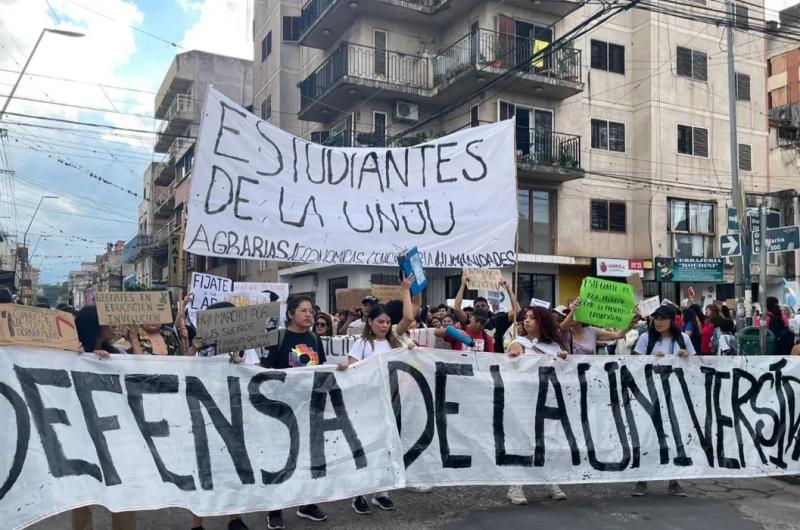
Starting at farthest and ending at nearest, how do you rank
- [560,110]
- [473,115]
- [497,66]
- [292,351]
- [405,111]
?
[560,110], [405,111], [473,115], [497,66], [292,351]

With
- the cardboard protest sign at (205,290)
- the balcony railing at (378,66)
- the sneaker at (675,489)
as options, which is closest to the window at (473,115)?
the balcony railing at (378,66)

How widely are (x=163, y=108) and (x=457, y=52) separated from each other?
106 ft

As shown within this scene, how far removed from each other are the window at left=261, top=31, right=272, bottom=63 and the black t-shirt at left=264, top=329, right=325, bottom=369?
2842cm

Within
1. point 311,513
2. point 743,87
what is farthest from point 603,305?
point 743,87

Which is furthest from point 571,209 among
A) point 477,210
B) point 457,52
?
point 477,210

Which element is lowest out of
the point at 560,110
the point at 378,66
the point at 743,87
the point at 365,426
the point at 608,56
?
the point at 365,426

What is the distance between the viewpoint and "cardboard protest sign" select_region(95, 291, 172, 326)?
4688 millimetres

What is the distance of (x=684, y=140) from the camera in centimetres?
2544

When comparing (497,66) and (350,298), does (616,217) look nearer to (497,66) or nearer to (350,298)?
(497,66)

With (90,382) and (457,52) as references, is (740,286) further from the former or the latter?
(90,382)

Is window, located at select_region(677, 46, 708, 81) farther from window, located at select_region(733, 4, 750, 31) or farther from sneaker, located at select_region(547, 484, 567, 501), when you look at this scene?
sneaker, located at select_region(547, 484, 567, 501)

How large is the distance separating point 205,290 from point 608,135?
18.4 meters

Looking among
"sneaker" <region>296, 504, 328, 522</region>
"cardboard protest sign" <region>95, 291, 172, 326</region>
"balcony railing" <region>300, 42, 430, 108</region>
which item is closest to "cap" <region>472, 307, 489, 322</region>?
"sneaker" <region>296, 504, 328, 522</region>

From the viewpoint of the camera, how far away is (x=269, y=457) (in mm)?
4922
